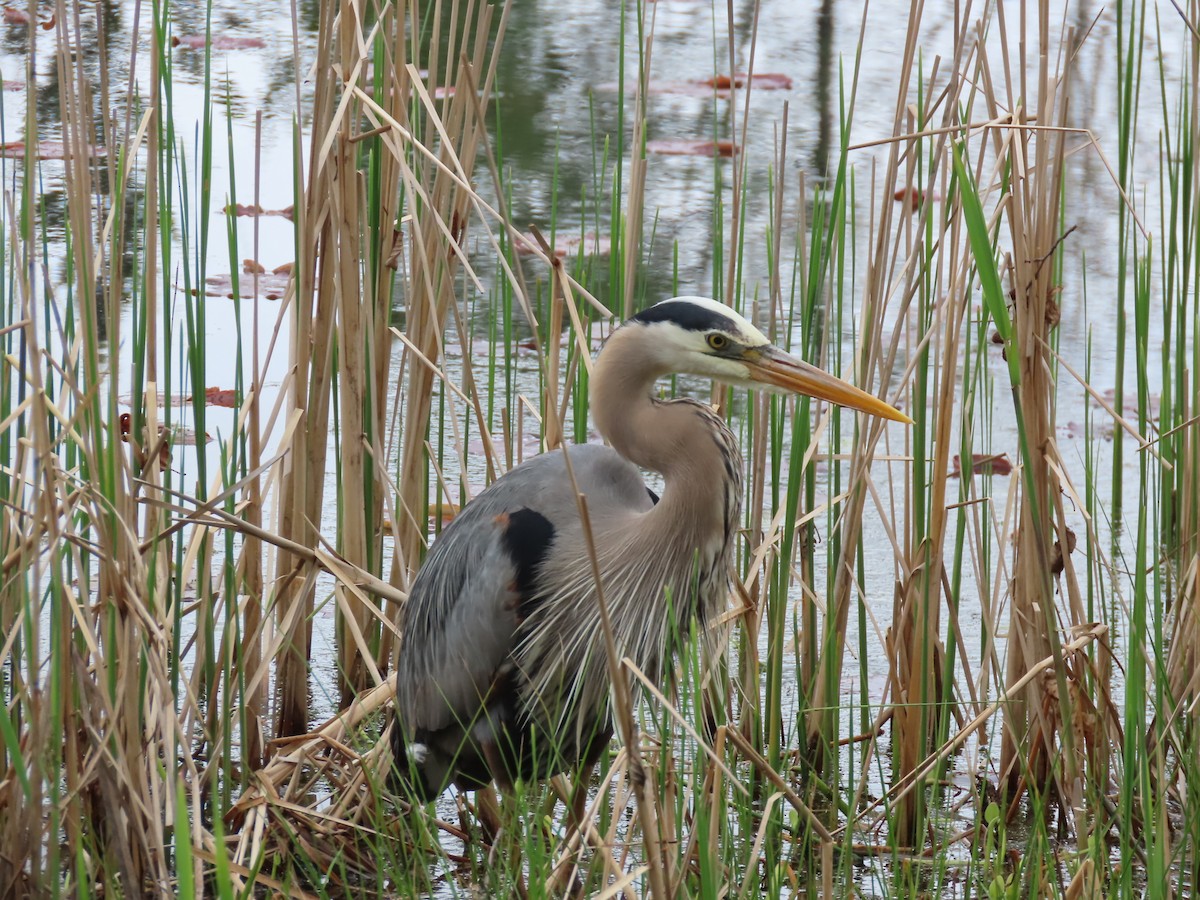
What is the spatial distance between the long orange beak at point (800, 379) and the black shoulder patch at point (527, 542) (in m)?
0.44

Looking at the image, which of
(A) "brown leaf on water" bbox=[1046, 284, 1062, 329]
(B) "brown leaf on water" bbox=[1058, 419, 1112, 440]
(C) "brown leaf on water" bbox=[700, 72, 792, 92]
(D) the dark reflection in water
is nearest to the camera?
(A) "brown leaf on water" bbox=[1046, 284, 1062, 329]

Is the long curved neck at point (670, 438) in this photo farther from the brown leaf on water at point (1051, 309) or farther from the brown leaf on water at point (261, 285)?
the brown leaf on water at point (261, 285)

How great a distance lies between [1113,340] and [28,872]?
3.88 metres

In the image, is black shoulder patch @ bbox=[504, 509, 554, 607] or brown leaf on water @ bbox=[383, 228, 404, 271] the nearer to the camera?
black shoulder patch @ bbox=[504, 509, 554, 607]

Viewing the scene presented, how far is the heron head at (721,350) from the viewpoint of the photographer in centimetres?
222

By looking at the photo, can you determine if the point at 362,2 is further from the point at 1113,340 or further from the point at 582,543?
the point at 1113,340

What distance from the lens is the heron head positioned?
2.22 m

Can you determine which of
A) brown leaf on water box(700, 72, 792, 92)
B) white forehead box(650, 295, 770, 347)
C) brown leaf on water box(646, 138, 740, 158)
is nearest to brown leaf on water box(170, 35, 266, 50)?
brown leaf on water box(646, 138, 740, 158)

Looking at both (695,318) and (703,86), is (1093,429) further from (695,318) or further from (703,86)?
(703,86)

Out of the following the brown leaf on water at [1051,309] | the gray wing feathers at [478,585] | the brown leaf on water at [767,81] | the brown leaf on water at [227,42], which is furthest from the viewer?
the brown leaf on water at [767,81]

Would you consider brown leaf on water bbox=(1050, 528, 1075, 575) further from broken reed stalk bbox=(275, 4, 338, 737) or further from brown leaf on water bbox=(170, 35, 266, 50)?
brown leaf on water bbox=(170, 35, 266, 50)

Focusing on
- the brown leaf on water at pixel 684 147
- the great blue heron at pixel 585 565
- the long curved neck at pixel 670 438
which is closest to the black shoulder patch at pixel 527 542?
the great blue heron at pixel 585 565

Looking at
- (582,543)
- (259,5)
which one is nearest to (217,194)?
(259,5)

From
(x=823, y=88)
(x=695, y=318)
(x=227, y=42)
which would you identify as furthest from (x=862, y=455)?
(x=227, y=42)
